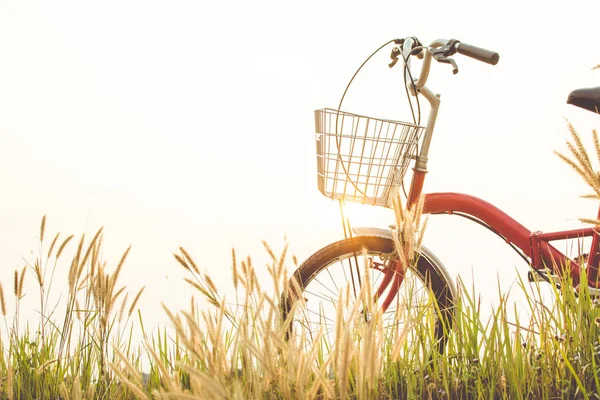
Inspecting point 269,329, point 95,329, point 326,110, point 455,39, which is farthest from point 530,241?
point 269,329

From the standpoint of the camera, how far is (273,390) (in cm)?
137

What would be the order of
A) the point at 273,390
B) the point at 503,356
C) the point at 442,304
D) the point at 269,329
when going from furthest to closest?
the point at 442,304
the point at 503,356
the point at 273,390
the point at 269,329

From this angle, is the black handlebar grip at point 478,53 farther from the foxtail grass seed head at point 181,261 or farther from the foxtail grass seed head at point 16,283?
the foxtail grass seed head at point 16,283

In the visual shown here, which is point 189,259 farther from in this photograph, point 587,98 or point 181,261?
point 587,98

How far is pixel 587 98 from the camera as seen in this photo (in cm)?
296

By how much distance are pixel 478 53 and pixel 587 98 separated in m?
0.76

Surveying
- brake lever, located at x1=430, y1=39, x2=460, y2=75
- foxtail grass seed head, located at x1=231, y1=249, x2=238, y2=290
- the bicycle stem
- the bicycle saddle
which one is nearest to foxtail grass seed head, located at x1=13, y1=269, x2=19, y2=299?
foxtail grass seed head, located at x1=231, y1=249, x2=238, y2=290

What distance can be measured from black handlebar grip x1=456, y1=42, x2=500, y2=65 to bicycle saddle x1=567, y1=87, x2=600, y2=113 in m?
0.71

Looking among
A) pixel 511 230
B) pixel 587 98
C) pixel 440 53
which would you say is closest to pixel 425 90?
pixel 440 53

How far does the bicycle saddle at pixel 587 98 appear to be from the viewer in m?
2.95

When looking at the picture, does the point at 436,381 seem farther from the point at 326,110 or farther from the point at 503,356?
the point at 326,110

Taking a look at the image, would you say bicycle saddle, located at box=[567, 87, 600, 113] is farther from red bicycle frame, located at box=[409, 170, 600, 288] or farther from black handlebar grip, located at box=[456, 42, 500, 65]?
black handlebar grip, located at box=[456, 42, 500, 65]

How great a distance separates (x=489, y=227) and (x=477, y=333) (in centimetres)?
118

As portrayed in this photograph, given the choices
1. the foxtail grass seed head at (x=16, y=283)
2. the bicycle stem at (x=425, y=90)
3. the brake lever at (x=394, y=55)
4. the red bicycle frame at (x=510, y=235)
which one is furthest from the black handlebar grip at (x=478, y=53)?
the foxtail grass seed head at (x=16, y=283)
